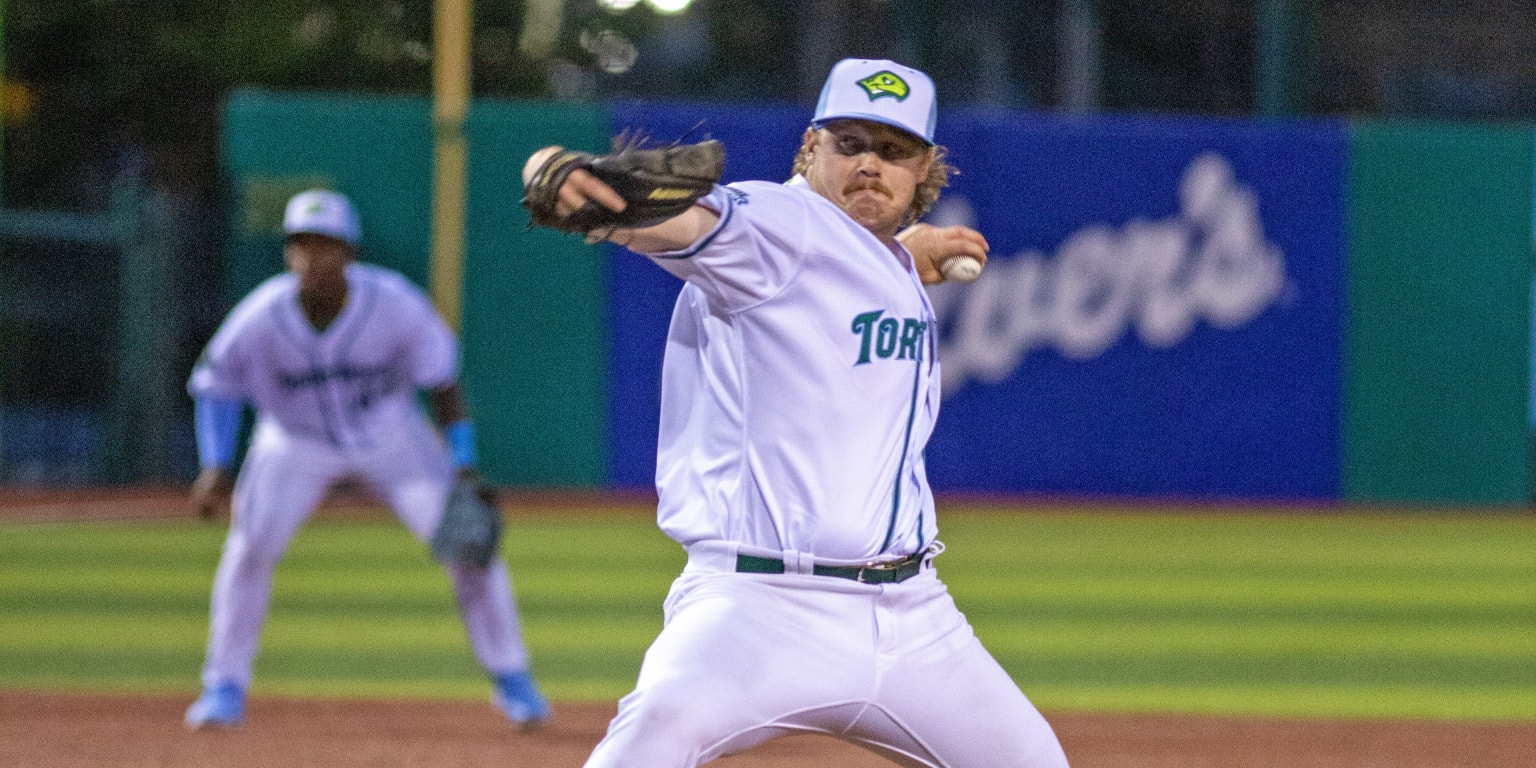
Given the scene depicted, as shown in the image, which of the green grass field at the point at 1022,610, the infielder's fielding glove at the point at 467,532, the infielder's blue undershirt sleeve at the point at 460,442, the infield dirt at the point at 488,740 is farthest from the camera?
the green grass field at the point at 1022,610

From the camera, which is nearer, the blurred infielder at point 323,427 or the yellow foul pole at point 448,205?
the blurred infielder at point 323,427

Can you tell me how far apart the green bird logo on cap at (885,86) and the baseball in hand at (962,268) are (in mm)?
359

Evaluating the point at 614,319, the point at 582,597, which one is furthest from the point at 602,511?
the point at 582,597

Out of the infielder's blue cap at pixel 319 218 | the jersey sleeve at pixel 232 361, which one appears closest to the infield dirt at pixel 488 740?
the jersey sleeve at pixel 232 361

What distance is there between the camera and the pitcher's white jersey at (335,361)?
6.90 m

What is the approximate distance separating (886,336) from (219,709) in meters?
4.06

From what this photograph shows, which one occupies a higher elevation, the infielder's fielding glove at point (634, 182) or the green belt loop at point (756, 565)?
the infielder's fielding glove at point (634, 182)

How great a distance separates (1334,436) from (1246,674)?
8153mm

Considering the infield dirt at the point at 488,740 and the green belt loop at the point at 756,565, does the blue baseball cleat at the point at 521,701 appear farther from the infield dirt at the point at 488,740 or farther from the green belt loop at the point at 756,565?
the green belt loop at the point at 756,565

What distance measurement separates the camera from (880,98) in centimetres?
334

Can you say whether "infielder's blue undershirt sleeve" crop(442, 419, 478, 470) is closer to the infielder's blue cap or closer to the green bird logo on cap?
the infielder's blue cap

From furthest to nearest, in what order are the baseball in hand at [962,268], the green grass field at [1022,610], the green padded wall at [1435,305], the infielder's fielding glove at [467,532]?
1. the green padded wall at [1435,305]
2. the green grass field at [1022,610]
3. the infielder's fielding glove at [467,532]
4. the baseball in hand at [962,268]

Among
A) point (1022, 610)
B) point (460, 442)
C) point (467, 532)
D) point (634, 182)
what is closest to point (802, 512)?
point (634, 182)

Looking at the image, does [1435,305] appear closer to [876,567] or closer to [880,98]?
[880,98]
